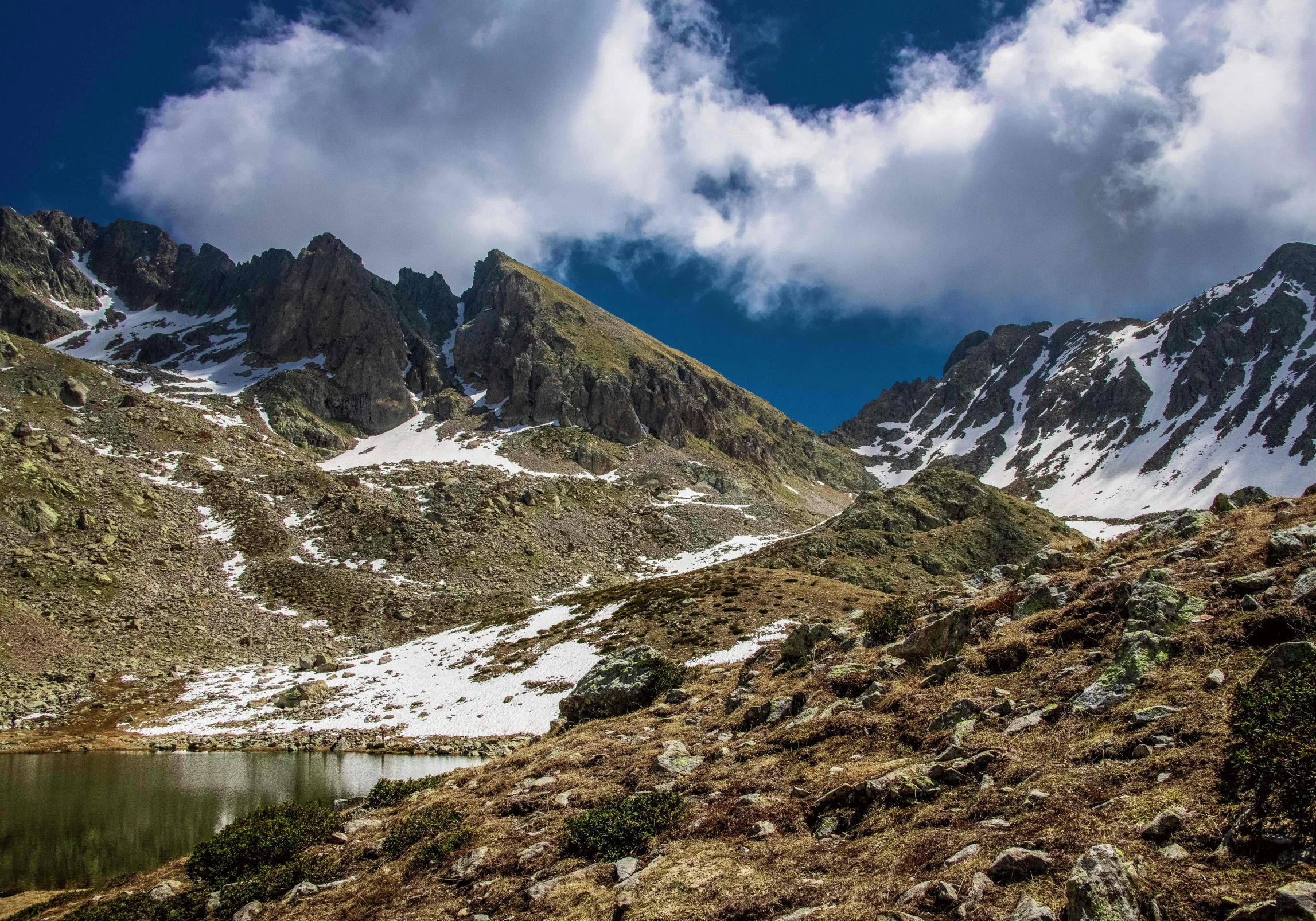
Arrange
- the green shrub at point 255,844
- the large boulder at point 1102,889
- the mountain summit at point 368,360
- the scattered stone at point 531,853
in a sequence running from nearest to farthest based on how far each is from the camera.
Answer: the large boulder at point 1102,889 → the scattered stone at point 531,853 → the green shrub at point 255,844 → the mountain summit at point 368,360

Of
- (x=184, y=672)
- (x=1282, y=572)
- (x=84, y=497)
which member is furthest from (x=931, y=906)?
(x=84, y=497)

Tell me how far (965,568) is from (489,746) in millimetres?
57968

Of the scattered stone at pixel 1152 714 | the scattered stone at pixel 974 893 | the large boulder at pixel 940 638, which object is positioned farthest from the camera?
the large boulder at pixel 940 638

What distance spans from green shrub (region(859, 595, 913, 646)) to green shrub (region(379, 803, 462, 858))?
44.1 ft

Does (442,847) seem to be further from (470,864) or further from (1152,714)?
(1152,714)

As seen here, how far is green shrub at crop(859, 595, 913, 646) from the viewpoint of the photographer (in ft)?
68.3

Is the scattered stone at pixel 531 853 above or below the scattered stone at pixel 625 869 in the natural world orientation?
below

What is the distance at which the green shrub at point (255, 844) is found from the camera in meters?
15.5

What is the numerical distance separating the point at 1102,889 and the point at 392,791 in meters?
20.6

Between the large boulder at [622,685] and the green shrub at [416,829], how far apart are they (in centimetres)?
1007

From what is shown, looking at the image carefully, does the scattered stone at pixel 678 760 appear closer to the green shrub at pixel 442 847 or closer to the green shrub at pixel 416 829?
the green shrub at pixel 442 847

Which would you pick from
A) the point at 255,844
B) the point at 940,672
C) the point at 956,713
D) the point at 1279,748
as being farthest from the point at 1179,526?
the point at 255,844

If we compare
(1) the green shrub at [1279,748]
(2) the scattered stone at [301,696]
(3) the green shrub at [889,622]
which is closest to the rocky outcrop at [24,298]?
(2) the scattered stone at [301,696]

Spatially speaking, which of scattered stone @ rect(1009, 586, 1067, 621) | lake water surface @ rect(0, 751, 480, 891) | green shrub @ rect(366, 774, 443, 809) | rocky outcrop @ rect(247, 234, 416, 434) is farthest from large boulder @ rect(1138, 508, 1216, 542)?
rocky outcrop @ rect(247, 234, 416, 434)
